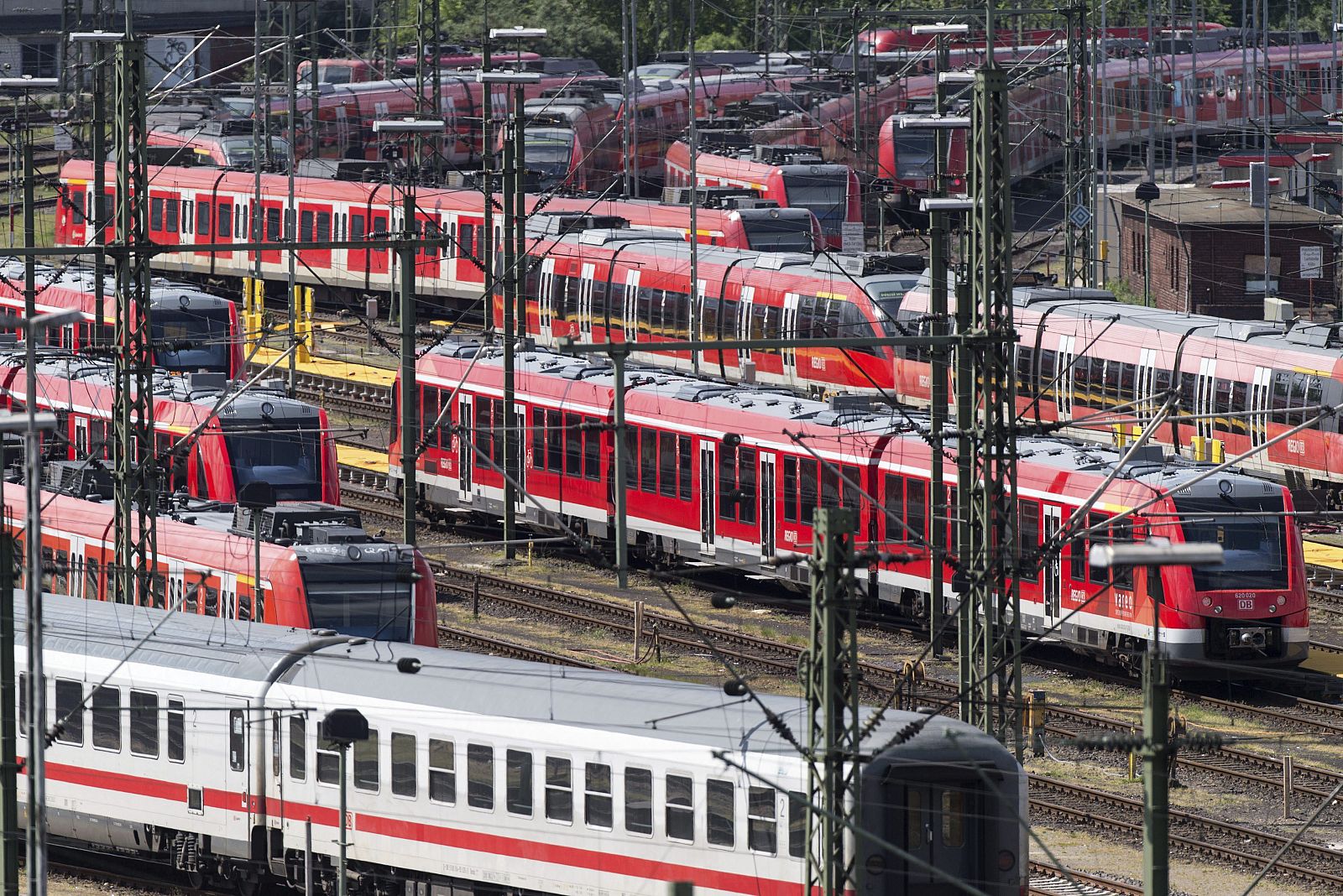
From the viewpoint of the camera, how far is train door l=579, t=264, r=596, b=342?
54781 millimetres

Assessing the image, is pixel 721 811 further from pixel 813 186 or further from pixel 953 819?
pixel 813 186

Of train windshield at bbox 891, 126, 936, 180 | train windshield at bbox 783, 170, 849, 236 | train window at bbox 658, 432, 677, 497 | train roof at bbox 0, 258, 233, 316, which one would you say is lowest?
train window at bbox 658, 432, 677, 497

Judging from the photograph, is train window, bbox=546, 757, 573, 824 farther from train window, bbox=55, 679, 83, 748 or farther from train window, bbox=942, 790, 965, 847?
train window, bbox=55, 679, 83, 748

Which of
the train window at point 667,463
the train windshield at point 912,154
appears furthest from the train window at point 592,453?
the train windshield at point 912,154

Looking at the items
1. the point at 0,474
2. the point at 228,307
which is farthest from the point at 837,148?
the point at 0,474

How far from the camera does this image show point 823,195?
6594cm

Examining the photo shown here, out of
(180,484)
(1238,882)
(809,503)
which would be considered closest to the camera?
(1238,882)

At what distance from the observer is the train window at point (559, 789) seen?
24.1m

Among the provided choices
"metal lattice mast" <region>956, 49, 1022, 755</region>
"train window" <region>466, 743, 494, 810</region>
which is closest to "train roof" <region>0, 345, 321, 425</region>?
"train window" <region>466, 743, 494, 810</region>

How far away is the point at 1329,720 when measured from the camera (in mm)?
32781

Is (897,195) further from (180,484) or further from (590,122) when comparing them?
(180,484)

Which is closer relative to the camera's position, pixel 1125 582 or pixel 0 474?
pixel 0 474

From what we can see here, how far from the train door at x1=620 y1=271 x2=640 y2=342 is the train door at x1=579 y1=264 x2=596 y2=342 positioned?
107 cm

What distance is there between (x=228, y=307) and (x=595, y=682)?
2993 cm
